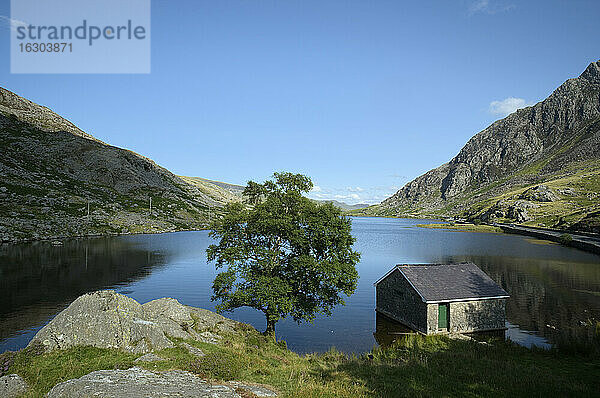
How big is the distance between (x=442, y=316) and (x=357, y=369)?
17861 mm

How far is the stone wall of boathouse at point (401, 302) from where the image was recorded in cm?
3847

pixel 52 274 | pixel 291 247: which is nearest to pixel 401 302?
pixel 291 247

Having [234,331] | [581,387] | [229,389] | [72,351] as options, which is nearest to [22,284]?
[234,331]

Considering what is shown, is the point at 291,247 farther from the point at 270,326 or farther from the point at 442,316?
the point at 442,316

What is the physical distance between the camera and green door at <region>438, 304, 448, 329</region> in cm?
3784

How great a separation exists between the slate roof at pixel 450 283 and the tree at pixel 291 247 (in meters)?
7.58

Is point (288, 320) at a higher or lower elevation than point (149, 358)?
lower

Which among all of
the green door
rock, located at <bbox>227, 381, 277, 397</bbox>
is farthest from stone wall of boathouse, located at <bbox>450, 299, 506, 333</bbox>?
rock, located at <bbox>227, 381, 277, 397</bbox>

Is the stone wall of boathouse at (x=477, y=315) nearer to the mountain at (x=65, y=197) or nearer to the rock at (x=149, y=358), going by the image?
the rock at (x=149, y=358)

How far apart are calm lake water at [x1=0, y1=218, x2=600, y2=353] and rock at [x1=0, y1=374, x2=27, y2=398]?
71.2 ft

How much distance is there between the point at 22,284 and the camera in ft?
186

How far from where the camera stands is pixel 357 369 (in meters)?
24.0

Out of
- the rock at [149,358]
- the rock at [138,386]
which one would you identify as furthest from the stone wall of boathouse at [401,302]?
the rock at [149,358]

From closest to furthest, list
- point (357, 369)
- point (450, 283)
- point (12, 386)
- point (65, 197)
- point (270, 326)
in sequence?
point (12, 386) < point (357, 369) < point (270, 326) < point (450, 283) < point (65, 197)
